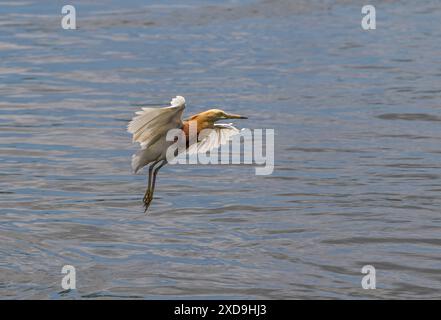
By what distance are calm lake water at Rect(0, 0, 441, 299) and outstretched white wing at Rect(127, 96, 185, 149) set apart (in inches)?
59.2

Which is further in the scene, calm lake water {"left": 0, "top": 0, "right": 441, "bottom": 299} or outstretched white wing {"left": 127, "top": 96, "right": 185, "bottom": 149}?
calm lake water {"left": 0, "top": 0, "right": 441, "bottom": 299}

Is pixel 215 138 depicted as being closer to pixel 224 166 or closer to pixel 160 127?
pixel 160 127

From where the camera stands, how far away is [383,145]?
1708cm

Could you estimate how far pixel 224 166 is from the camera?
1656 cm

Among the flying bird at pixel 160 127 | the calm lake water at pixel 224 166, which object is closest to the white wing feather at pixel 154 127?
the flying bird at pixel 160 127

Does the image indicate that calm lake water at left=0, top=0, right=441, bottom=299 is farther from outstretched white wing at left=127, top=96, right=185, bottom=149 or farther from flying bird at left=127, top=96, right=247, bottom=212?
outstretched white wing at left=127, top=96, right=185, bottom=149

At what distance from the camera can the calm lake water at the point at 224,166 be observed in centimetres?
1243

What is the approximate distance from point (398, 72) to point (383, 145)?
4.53 metres

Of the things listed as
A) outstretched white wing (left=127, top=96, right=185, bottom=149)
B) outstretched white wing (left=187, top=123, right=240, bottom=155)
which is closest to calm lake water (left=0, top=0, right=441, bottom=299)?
outstretched white wing (left=187, top=123, right=240, bottom=155)

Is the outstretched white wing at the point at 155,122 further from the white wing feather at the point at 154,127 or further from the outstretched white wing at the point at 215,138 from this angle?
the outstretched white wing at the point at 215,138

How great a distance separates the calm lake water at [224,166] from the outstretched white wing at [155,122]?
150 centimetres

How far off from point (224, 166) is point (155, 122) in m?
5.35

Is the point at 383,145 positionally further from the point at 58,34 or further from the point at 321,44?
the point at 58,34

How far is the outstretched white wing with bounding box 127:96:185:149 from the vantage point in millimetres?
11023
